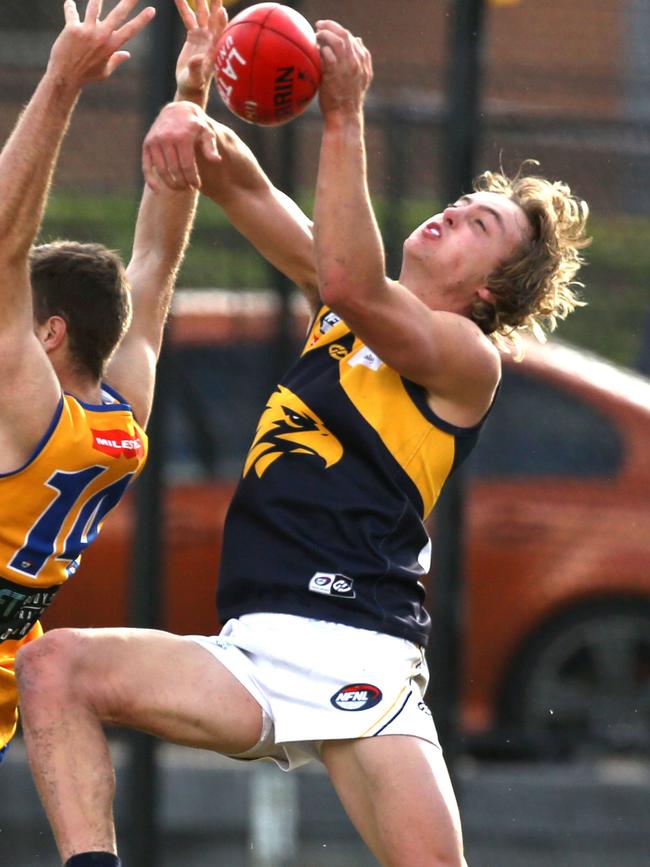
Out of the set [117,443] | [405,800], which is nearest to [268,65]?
[117,443]

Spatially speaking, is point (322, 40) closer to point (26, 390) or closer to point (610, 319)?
point (26, 390)

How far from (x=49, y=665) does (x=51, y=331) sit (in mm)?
787

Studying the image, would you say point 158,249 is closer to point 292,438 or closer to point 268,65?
point 292,438

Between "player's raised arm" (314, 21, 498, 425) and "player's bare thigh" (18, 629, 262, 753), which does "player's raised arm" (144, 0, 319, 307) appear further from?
"player's bare thigh" (18, 629, 262, 753)

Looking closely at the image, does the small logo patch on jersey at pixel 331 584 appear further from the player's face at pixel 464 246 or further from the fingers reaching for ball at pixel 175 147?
the fingers reaching for ball at pixel 175 147

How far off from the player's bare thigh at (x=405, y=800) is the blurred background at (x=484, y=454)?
2.44 meters

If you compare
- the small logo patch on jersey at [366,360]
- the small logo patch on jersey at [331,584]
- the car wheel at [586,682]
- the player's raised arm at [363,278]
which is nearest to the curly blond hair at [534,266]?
the player's raised arm at [363,278]

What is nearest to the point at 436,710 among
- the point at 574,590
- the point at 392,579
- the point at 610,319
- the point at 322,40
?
the point at 574,590

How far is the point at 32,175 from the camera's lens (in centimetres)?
375

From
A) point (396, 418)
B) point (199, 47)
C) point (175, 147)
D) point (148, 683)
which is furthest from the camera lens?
Result: point (199, 47)

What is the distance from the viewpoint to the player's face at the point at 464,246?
4.16m

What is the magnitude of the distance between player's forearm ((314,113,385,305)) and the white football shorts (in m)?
0.80

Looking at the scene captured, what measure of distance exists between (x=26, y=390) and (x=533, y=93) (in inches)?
142

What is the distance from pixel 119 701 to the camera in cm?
384
